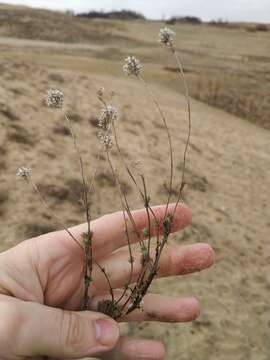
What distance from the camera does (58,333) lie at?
2.17 meters

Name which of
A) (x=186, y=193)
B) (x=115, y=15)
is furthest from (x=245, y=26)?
(x=186, y=193)

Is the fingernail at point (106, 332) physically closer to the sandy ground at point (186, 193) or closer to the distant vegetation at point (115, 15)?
the sandy ground at point (186, 193)

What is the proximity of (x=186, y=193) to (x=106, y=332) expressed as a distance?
3.56 meters

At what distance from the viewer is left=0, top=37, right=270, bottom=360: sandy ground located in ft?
13.2

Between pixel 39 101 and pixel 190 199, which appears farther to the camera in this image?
pixel 39 101

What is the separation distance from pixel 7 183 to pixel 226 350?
215 centimetres

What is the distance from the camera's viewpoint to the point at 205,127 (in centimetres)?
827

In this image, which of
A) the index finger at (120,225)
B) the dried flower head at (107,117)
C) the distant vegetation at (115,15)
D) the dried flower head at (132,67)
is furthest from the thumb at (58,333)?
the distant vegetation at (115,15)

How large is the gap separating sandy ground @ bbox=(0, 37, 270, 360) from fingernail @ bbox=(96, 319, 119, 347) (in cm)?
150

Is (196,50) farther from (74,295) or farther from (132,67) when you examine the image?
(132,67)

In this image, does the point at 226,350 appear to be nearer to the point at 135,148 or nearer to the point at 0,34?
the point at 135,148

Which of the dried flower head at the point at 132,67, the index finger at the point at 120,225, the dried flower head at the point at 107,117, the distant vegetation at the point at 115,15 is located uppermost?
the dried flower head at the point at 132,67

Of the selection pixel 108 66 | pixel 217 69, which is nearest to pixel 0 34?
pixel 108 66

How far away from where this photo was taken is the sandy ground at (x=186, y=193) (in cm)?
404
